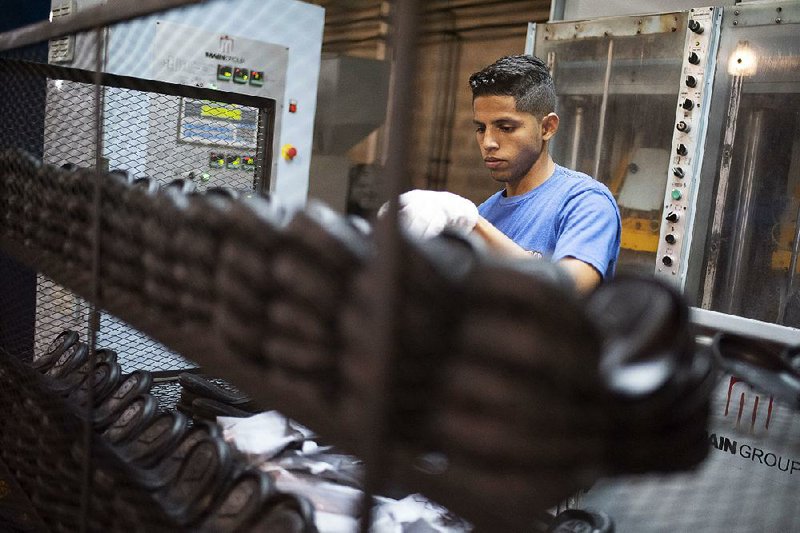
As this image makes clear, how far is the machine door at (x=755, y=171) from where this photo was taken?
96.2 inches

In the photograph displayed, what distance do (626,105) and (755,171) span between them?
0.58 metres

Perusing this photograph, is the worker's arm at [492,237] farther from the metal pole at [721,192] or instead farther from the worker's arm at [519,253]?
the metal pole at [721,192]

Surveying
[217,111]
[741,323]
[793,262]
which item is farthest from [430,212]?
[793,262]

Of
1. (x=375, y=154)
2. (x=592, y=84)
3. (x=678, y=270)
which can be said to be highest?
(x=592, y=84)

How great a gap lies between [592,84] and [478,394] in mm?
2727

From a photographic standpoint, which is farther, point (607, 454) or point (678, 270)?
point (678, 270)

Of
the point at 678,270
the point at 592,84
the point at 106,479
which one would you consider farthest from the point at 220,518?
the point at 592,84

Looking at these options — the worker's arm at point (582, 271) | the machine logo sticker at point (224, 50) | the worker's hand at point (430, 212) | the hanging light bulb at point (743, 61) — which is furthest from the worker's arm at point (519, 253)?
the machine logo sticker at point (224, 50)

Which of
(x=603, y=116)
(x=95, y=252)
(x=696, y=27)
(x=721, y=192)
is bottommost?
(x=95, y=252)

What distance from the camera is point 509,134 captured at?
5.12 feet

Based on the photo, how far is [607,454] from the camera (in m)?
0.53

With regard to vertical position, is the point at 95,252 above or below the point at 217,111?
below

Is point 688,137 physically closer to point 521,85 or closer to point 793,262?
point 793,262

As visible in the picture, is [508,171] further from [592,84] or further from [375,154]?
[592,84]
